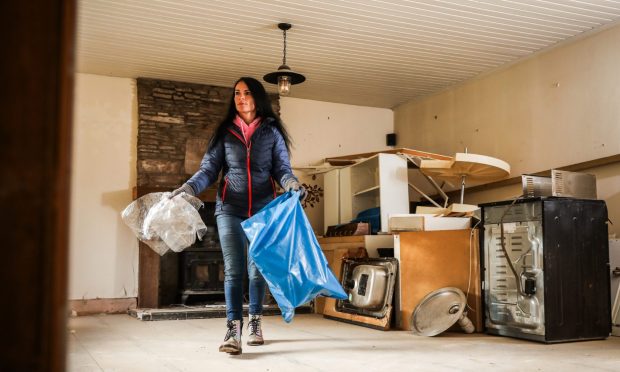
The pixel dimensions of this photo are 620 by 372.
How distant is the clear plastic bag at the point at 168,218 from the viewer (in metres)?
3.37

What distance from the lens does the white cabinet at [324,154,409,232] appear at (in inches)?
215

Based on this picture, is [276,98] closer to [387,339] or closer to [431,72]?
[431,72]

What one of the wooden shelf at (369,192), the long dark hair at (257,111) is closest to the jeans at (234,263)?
the long dark hair at (257,111)

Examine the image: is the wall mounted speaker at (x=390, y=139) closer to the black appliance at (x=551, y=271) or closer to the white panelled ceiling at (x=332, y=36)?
the white panelled ceiling at (x=332, y=36)

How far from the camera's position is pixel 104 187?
5922mm

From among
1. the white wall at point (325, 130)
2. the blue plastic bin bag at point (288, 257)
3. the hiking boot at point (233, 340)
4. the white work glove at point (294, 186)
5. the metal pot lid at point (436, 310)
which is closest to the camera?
the blue plastic bin bag at point (288, 257)

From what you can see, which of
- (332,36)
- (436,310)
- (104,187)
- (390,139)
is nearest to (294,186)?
(436,310)

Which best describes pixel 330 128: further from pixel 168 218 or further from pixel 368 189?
pixel 168 218

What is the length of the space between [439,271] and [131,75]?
3.74m

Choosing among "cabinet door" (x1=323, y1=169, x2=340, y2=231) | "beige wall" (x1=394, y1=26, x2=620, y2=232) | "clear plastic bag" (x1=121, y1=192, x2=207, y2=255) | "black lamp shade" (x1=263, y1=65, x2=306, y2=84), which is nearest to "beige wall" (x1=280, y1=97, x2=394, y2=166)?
"cabinet door" (x1=323, y1=169, x2=340, y2=231)

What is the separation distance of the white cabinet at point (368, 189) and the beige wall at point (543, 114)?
3.25 ft

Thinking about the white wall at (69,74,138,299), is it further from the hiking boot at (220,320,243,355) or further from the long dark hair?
the hiking boot at (220,320,243,355)

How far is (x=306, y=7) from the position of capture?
4.36m

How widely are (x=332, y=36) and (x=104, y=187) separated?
9.06 ft
